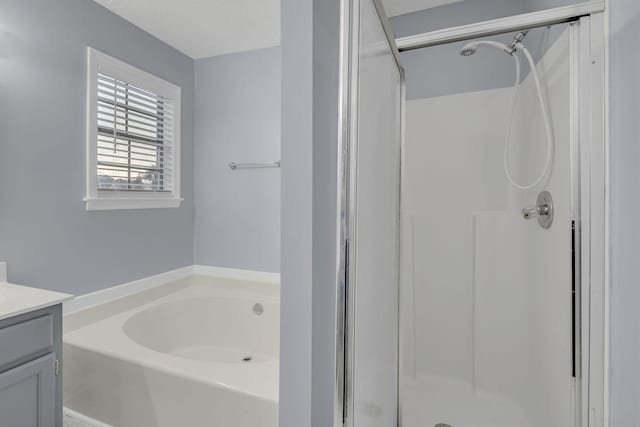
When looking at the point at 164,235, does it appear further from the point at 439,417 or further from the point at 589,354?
the point at 589,354

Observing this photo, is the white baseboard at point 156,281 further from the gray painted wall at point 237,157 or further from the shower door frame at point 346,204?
the shower door frame at point 346,204

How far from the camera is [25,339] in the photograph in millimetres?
1120

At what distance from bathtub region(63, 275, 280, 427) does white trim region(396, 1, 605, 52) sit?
139 cm

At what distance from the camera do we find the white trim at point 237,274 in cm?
241

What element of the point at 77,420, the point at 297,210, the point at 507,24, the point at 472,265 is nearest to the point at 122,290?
the point at 77,420

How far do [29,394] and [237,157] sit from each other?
5.84 feet

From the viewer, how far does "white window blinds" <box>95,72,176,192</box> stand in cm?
196

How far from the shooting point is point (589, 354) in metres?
1.00

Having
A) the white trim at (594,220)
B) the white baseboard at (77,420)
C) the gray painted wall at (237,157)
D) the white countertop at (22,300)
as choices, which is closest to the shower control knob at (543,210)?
the white trim at (594,220)

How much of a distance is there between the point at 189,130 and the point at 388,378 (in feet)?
7.55

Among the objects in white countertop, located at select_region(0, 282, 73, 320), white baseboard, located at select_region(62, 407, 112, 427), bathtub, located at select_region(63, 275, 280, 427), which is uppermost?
white countertop, located at select_region(0, 282, 73, 320)

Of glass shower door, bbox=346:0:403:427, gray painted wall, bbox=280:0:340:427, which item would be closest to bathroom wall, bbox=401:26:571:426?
glass shower door, bbox=346:0:403:427

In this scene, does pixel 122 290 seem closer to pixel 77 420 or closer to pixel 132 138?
pixel 77 420

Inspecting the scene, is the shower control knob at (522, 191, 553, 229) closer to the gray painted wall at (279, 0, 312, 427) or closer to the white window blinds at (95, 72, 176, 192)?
the gray painted wall at (279, 0, 312, 427)
